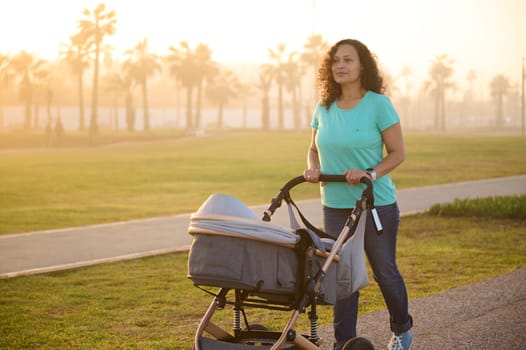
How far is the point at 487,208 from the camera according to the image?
14.8 meters

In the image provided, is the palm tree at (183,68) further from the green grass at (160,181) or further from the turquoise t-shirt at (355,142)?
the turquoise t-shirt at (355,142)

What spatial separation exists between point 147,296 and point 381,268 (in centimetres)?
352

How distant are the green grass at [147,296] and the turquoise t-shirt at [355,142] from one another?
70.8 inches

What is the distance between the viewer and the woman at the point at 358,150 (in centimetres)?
516

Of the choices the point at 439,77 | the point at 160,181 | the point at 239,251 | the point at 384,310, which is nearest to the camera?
the point at 239,251

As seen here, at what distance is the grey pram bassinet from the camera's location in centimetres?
414

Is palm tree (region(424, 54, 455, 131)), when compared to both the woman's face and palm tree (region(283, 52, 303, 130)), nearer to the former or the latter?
palm tree (region(283, 52, 303, 130))

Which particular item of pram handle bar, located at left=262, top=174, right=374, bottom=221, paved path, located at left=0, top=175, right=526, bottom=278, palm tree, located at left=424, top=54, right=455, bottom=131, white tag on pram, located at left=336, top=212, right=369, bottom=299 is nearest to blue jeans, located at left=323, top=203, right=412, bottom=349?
pram handle bar, located at left=262, top=174, right=374, bottom=221

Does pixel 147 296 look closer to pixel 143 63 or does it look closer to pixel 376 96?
pixel 376 96

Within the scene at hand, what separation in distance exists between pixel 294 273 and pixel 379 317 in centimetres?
265

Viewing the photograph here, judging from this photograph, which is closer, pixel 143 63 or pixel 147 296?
pixel 147 296

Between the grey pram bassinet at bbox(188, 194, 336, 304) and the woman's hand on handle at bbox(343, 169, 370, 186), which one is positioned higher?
the woman's hand on handle at bbox(343, 169, 370, 186)

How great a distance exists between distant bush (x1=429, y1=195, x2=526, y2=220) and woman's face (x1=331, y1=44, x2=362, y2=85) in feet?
32.6

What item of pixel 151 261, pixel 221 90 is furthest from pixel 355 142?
pixel 221 90
